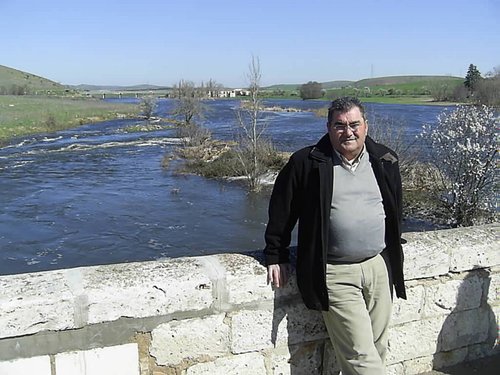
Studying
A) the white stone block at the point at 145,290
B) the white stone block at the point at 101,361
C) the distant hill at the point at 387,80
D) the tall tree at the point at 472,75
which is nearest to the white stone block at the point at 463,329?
the white stone block at the point at 145,290

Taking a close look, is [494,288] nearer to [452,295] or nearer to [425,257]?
[452,295]

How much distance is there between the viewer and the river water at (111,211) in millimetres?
15359

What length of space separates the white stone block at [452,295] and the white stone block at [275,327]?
700mm

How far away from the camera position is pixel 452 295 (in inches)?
119

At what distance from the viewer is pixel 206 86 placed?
56719 millimetres

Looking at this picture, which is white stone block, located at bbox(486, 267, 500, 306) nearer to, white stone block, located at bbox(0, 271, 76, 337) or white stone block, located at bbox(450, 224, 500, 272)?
white stone block, located at bbox(450, 224, 500, 272)

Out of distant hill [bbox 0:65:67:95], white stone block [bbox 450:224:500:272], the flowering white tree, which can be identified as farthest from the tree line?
distant hill [bbox 0:65:67:95]

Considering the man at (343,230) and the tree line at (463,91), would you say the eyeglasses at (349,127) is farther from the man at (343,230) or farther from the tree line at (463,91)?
the tree line at (463,91)

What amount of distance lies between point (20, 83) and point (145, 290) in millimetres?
148032

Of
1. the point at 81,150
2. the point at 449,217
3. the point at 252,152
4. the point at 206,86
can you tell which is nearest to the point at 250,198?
the point at 252,152

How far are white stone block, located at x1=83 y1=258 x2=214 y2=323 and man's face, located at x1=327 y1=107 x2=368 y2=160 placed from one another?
0.91 metres

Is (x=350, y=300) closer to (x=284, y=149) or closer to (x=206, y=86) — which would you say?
(x=284, y=149)

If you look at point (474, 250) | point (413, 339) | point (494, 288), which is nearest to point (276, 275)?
point (413, 339)

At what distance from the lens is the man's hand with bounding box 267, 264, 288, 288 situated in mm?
2521
